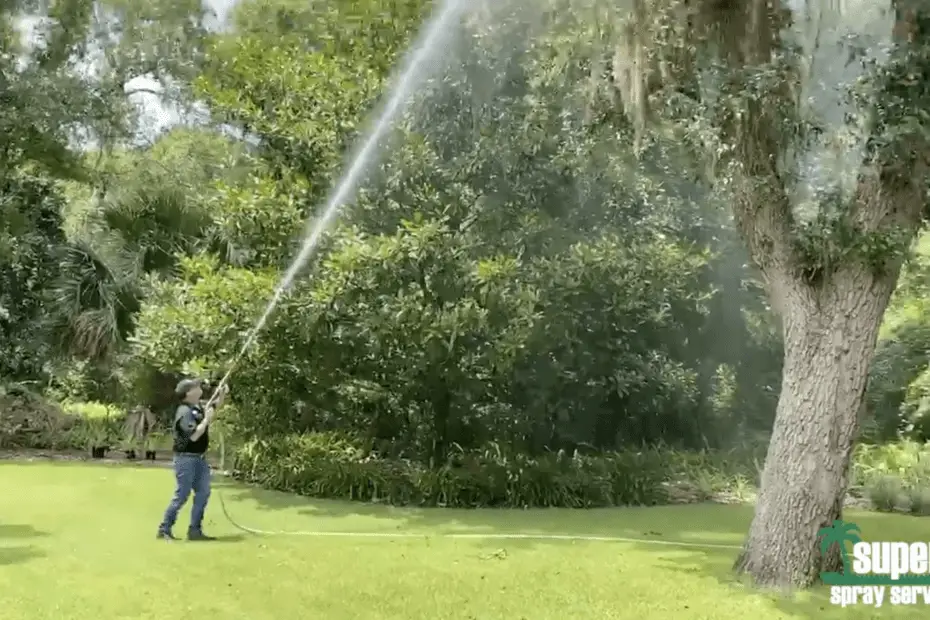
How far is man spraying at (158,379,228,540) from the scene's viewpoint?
6.20m

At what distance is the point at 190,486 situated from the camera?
6293 millimetres

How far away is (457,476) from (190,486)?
2.99 meters

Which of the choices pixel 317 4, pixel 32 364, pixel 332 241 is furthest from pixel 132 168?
pixel 332 241

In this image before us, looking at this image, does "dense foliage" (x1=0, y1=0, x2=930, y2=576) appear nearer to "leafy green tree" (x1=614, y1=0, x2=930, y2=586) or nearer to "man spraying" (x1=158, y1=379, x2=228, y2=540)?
"leafy green tree" (x1=614, y1=0, x2=930, y2=586)

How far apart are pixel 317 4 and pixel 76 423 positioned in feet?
22.7

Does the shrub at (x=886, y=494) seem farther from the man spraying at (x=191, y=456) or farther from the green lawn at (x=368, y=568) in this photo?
the man spraying at (x=191, y=456)

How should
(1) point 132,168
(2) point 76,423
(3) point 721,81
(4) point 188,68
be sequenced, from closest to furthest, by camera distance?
(3) point 721,81 < (2) point 76,423 < (1) point 132,168 < (4) point 188,68

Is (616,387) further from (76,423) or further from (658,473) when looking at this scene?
(76,423)

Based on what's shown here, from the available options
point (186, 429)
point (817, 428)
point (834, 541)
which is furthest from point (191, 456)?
point (834, 541)

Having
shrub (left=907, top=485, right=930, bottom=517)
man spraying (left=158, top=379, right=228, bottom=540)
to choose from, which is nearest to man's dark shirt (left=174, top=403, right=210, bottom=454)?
man spraying (left=158, top=379, right=228, bottom=540)

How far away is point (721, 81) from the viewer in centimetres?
555

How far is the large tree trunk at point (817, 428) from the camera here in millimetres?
5477

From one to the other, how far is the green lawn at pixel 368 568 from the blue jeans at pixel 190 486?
0.18 meters

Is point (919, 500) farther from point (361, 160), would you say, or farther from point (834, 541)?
point (361, 160)
